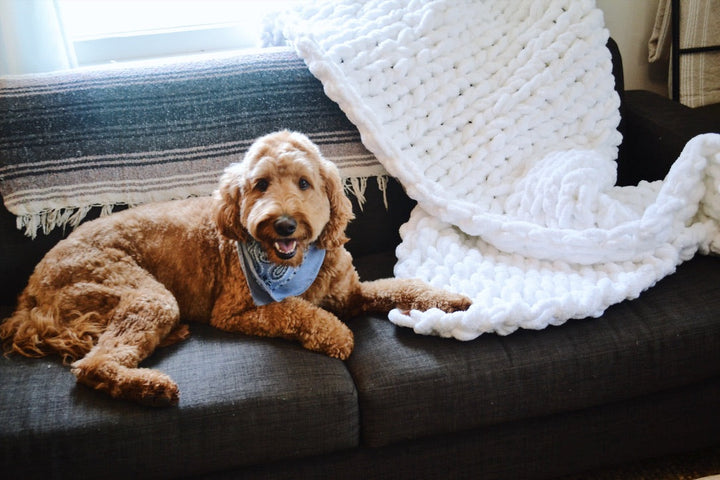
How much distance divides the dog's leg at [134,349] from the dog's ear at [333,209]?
40cm

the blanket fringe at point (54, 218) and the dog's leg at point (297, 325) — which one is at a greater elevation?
the blanket fringe at point (54, 218)

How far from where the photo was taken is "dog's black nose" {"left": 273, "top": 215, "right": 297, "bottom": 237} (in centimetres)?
134

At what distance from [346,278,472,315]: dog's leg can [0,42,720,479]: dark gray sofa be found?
4cm

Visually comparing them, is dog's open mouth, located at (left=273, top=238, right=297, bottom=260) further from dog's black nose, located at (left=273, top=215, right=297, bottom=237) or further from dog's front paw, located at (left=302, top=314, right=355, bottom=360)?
dog's front paw, located at (left=302, top=314, right=355, bottom=360)

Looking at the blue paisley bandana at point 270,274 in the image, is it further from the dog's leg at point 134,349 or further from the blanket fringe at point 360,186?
the blanket fringe at point 360,186

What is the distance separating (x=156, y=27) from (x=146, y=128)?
76cm

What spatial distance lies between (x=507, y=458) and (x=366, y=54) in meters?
1.14

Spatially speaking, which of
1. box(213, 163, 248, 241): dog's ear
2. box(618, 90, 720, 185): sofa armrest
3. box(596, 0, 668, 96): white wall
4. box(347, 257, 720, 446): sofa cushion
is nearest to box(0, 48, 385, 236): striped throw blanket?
box(213, 163, 248, 241): dog's ear

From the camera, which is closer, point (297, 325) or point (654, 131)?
point (297, 325)

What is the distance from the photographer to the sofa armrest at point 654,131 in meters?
1.86

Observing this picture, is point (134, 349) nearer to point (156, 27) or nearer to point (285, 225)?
point (285, 225)

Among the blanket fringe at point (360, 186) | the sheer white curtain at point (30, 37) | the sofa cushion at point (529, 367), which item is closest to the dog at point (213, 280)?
the sofa cushion at point (529, 367)

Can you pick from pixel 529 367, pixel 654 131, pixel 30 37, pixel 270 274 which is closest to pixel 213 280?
pixel 270 274

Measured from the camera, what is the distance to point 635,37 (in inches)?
96.9
